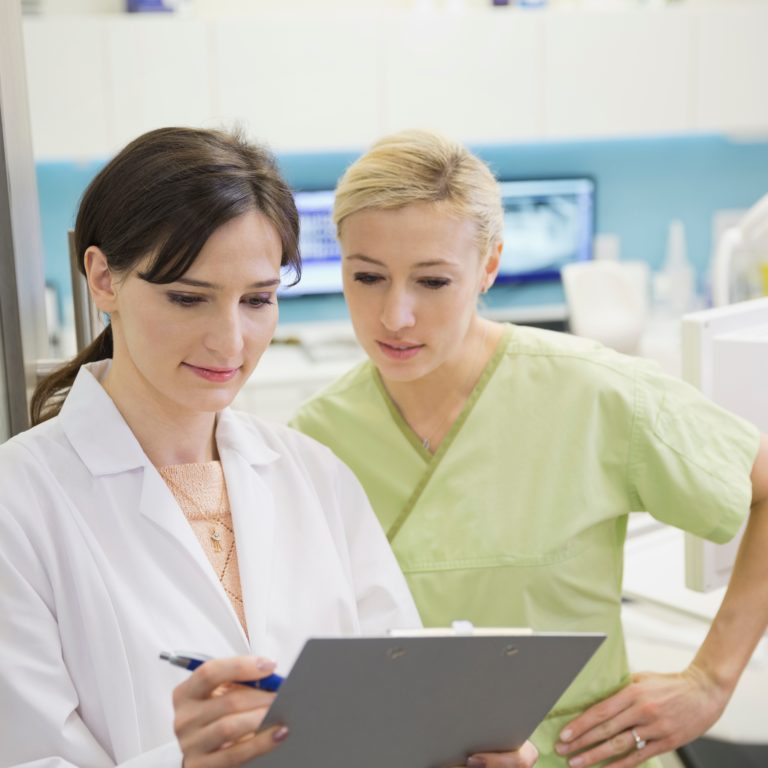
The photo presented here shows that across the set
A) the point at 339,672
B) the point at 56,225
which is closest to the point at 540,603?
the point at 339,672

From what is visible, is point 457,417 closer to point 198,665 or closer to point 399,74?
point 198,665

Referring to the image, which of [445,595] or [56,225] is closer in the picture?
[445,595]

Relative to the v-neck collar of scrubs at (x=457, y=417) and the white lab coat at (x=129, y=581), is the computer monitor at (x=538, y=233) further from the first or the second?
the white lab coat at (x=129, y=581)

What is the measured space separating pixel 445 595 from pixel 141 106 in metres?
2.74

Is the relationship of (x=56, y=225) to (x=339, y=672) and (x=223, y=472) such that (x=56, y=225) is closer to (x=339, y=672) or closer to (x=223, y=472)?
(x=223, y=472)

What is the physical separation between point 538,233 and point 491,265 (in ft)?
9.47

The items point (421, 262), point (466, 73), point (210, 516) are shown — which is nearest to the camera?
point (210, 516)

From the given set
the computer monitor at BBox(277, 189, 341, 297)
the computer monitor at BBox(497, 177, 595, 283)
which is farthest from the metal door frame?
the computer monitor at BBox(497, 177, 595, 283)

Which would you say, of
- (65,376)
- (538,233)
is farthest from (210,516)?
(538,233)

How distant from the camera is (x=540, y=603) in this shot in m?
1.40

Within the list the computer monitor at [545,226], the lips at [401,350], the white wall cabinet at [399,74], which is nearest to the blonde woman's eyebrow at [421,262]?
the lips at [401,350]

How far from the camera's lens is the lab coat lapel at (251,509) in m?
1.10

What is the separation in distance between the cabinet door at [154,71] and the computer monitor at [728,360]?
244 centimetres

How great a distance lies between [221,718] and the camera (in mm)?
856
